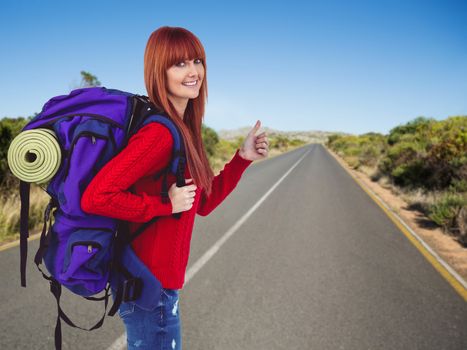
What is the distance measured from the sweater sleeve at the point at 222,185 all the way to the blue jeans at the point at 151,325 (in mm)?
580

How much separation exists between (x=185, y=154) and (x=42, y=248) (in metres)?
0.62

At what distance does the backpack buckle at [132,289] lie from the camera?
1.18 m

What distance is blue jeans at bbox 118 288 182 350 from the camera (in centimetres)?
128

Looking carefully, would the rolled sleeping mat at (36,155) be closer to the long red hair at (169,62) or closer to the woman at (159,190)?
the woman at (159,190)

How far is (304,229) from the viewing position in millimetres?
6477

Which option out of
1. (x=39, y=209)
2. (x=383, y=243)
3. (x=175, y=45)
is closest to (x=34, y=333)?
(x=175, y=45)

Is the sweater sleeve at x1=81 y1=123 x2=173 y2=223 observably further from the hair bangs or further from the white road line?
the white road line

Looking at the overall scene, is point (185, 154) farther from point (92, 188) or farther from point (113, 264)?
point (113, 264)

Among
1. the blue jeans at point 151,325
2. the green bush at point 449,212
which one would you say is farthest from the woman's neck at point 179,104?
the green bush at point 449,212

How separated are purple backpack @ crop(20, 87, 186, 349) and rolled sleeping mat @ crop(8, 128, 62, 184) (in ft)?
0.10

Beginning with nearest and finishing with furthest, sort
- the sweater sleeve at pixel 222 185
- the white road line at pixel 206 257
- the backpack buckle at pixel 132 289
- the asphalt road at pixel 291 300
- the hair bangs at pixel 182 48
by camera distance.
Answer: the backpack buckle at pixel 132 289
the hair bangs at pixel 182 48
the sweater sleeve at pixel 222 185
the white road line at pixel 206 257
the asphalt road at pixel 291 300

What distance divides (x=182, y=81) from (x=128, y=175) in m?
0.50

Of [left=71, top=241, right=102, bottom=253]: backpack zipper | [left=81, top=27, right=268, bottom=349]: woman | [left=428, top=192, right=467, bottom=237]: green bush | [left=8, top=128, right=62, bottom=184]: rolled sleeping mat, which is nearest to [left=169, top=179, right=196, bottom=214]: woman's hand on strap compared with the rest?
[left=81, top=27, right=268, bottom=349]: woman

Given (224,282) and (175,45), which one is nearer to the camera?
(175,45)
